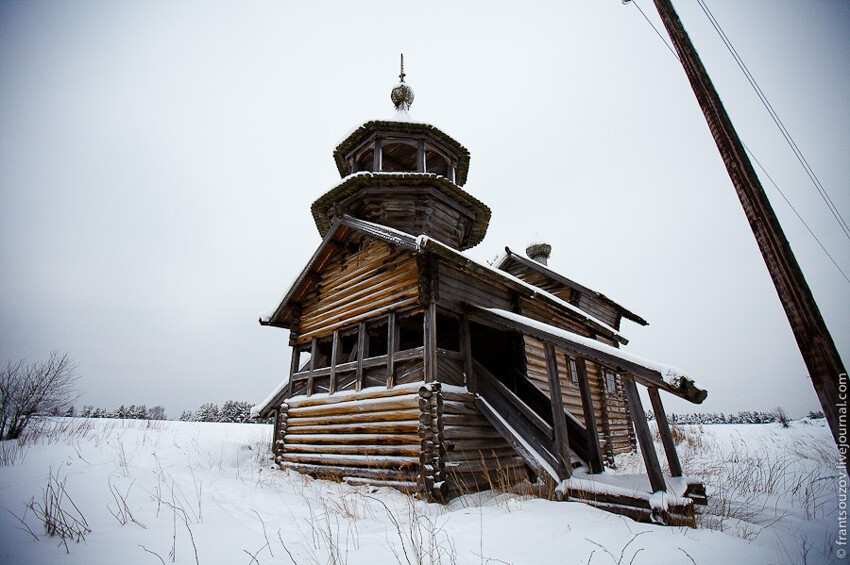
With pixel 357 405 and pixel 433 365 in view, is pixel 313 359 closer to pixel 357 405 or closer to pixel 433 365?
pixel 357 405

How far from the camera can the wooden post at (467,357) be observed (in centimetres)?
844

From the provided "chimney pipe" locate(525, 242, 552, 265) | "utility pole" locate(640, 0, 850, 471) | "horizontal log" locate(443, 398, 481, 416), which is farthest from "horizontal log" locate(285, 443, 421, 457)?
"chimney pipe" locate(525, 242, 552, 265)

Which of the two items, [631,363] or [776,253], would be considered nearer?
[776,253]

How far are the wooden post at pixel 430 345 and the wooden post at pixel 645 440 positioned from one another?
12.1 ft

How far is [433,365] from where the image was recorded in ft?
25.5

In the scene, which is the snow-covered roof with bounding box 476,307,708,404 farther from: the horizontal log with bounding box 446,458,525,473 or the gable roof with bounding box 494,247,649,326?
the gable roof with bounding box 494,247,649,326

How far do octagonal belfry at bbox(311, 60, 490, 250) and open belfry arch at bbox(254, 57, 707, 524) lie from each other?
50mm

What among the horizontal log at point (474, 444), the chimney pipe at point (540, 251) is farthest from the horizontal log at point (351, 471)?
the chimney pipe at point (540, 251)

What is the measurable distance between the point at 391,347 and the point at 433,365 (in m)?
1.36

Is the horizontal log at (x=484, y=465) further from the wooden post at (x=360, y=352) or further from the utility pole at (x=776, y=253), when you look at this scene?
the utility pole at (x=776, y=253)

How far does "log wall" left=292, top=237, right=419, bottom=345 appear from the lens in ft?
29.3

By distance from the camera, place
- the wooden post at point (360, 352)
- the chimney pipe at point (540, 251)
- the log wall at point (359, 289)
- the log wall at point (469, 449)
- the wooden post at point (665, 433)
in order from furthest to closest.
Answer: the chimney pipe at point (540, 251), the wooden post at point (360, 352), the log wall at point (359, 289), the log wall at point (469, 449), the wooden post at point (665, 433)

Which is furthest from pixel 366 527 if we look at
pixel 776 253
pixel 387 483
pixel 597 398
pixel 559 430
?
pixel 597 398

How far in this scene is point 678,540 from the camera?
3.60m
